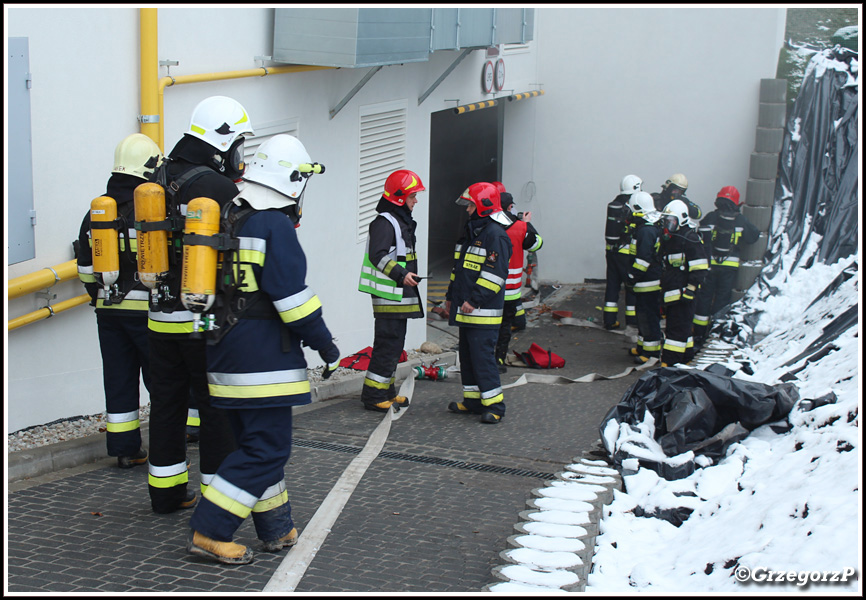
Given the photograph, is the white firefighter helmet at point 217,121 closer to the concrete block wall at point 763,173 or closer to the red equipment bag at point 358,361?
the red equipment bag at point 358,361

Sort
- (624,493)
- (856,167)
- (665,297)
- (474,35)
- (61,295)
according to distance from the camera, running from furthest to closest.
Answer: (856,167), (474,35), (665,297), (61,295), (624,493)

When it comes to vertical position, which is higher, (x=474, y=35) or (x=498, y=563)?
(x=474, y=35)

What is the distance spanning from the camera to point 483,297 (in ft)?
22.0

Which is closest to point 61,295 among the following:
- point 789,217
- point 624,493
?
point 624,493

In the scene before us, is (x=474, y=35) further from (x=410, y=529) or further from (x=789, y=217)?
(x=410, y=529)

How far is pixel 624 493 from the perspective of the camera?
508cm

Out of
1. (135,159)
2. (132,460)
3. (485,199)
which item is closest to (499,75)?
(485,199)

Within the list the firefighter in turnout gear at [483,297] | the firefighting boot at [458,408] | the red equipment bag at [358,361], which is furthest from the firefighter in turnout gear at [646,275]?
the firefighting boot at [458,408]

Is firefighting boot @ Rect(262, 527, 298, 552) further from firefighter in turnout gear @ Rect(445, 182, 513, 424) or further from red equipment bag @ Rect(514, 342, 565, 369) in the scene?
red equipment bag @ Rect(514, 342, 565, 369)

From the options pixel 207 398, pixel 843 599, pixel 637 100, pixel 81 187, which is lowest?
pixel 843 599

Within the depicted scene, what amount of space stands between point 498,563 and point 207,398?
1661 millimetres

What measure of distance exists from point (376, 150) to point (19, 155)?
207 inches

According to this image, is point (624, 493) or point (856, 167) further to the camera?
point (856, 167)

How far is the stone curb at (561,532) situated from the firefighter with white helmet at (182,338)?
1.56 metres
